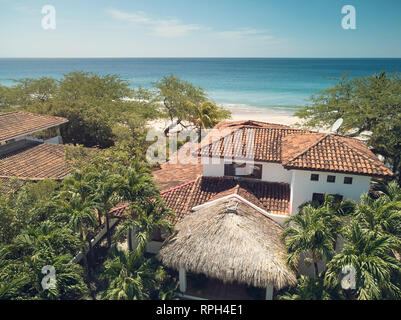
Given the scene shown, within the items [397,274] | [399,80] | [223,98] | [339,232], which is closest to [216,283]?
[339,232]

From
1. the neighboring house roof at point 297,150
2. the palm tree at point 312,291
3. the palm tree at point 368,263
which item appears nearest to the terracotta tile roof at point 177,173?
the neighboring house roof at point 297,150

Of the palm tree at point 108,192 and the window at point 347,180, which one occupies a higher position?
the window at point 347,180

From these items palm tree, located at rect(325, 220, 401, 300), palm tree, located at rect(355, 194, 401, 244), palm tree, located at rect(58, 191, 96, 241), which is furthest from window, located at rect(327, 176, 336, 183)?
palm tree, located at rect(58, 191, 96, 241)

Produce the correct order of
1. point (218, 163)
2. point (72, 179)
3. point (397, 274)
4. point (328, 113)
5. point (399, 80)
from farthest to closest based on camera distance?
point (328, 113), point (399, 80), point (218, 163), point (72, 179), point (397, 274)

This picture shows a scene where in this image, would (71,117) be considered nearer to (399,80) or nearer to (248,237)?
(248,237)

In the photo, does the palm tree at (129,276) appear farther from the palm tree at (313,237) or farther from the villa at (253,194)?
the palm tree at (313,237)

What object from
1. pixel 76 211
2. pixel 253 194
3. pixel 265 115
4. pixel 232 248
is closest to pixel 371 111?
pixel 253 194

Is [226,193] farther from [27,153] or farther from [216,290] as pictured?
[27,153]
